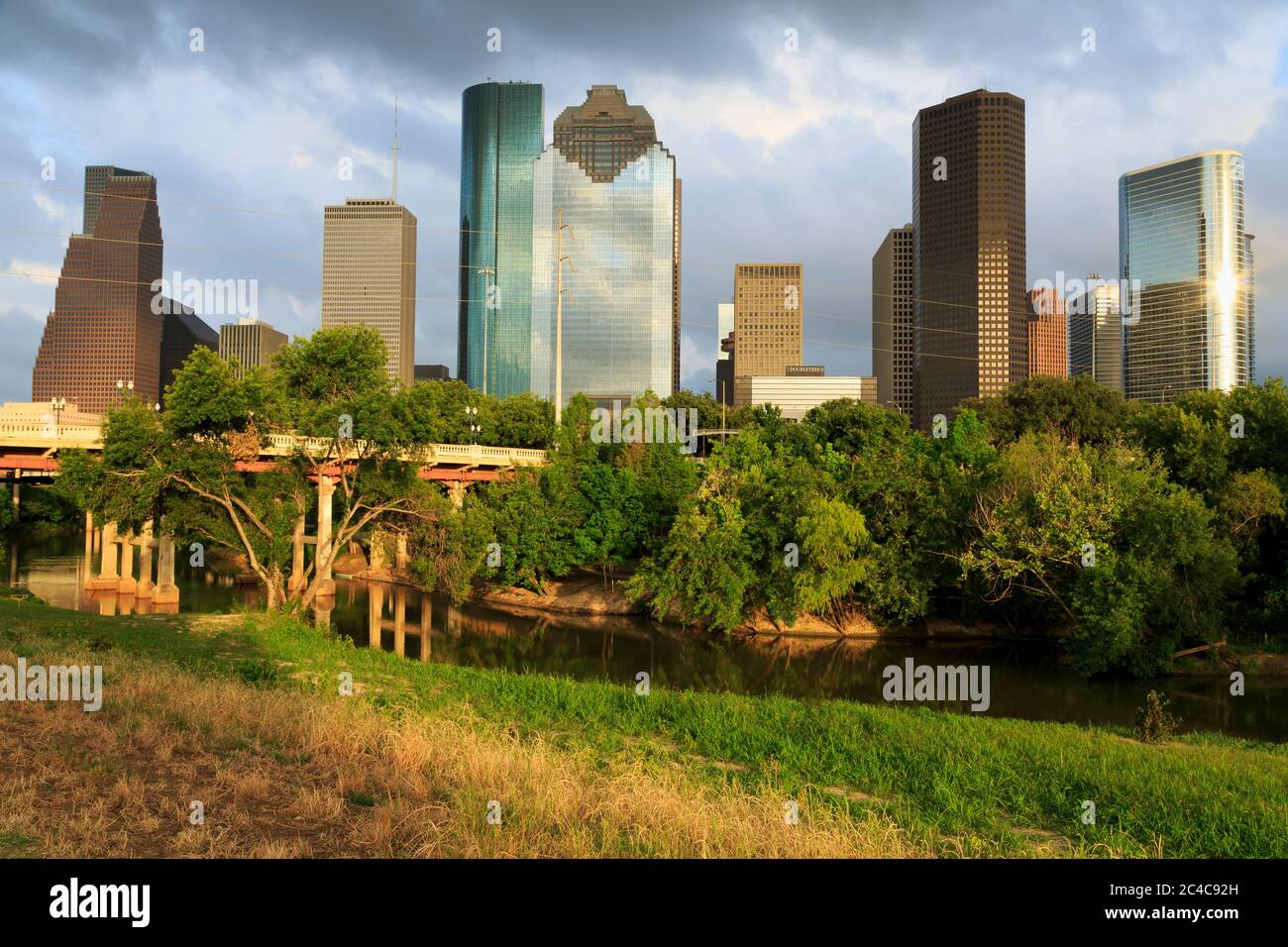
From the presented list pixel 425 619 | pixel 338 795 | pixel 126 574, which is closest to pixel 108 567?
pixel 126 574

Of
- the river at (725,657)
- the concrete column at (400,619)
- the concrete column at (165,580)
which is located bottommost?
the river at (725,657)

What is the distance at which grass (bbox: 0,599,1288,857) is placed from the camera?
889cm

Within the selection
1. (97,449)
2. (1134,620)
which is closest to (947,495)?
(1134,620)

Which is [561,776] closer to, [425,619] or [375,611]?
[425,619]

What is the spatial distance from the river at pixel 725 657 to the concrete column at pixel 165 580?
4.41 feet

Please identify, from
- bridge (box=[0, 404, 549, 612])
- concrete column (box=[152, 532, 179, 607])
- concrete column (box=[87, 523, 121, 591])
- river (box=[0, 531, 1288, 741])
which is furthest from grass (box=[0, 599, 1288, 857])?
concrete column (box=[87, 523, 121, 591])

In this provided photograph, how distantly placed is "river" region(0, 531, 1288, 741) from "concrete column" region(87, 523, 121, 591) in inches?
65.3

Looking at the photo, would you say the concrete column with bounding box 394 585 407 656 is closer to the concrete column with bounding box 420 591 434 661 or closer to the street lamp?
the concrete column with bounding box 420 591 434 661

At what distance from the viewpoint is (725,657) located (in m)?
38.8

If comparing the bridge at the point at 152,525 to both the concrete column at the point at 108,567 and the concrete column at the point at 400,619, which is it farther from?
the concrete column at the point at 400,619

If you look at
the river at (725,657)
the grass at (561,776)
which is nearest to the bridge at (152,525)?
the river at (725,657)

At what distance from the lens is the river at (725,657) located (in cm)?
2917
